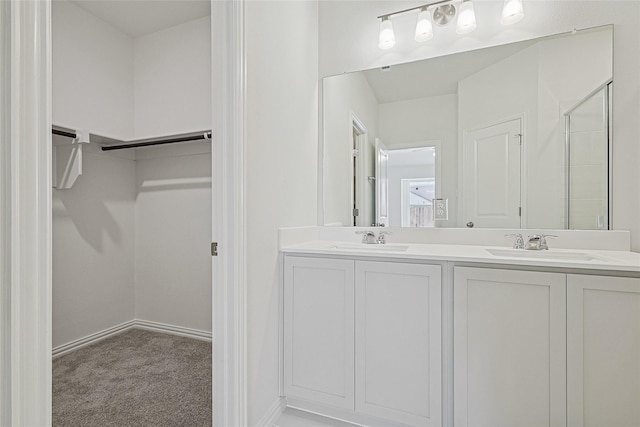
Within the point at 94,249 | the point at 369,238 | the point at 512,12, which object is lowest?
the point at 94,249

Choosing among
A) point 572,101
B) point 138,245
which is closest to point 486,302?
point 572,101

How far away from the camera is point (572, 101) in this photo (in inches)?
66.5

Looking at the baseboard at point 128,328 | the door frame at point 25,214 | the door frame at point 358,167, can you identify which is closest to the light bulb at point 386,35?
the door frame at point 358,167

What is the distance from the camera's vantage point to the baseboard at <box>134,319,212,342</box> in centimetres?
267

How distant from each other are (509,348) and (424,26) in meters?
1.78

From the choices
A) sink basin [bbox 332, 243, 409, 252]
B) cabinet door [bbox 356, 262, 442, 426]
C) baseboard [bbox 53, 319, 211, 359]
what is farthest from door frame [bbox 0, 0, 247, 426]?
baseboard [bbox 53, 319, 211, 359]

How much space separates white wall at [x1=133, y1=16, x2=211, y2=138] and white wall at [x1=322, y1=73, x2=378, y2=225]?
1.00 m

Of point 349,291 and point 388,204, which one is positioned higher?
point 388,204

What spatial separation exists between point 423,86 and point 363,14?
63cm

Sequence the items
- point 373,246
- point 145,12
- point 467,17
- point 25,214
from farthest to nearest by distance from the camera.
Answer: point 145,12 → point 373,246 → point 467,17 → point 25,214

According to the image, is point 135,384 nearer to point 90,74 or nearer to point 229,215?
point 229,215

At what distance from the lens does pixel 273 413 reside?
1.64m

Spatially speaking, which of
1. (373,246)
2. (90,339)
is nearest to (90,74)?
(90,339)

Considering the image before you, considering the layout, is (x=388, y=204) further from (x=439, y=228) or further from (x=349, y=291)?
(x=349, y=291)
